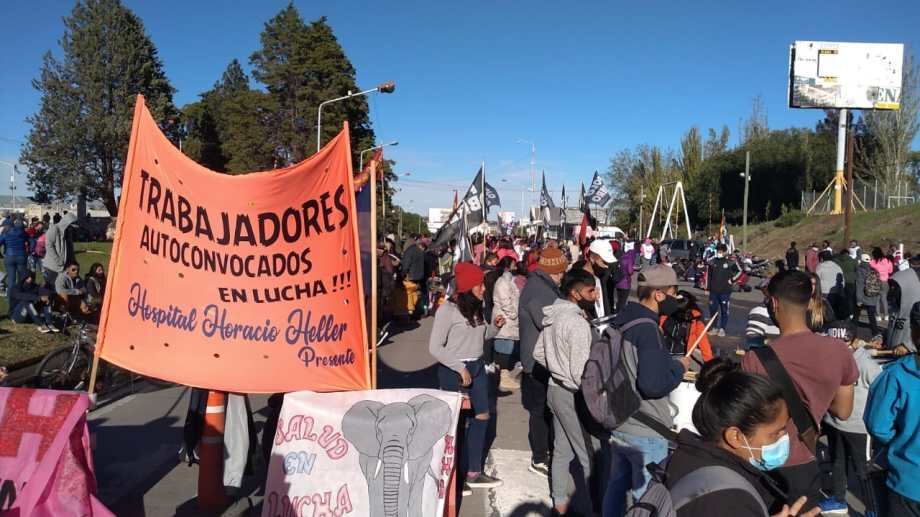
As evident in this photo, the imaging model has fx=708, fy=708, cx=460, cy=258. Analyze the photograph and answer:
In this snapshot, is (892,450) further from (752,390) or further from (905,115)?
(905,115)

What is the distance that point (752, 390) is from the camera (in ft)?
7.71

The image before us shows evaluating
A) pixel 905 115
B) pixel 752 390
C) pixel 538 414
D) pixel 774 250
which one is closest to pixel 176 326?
pixel 538 414

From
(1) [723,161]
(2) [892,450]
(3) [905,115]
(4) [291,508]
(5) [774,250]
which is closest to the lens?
(2) [892,450]

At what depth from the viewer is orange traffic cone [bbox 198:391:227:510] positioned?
5.03 m

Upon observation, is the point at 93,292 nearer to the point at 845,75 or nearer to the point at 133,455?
the point at 133,455

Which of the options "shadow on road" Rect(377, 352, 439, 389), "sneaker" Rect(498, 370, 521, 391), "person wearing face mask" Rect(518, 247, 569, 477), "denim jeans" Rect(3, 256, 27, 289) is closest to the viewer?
"person wearing face mask" Rect(518, 247, 569, 477)

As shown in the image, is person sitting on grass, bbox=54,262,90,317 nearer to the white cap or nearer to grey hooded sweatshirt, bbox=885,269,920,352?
the white cap

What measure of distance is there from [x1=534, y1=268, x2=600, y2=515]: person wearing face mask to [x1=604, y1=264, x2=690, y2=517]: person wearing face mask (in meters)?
0.59

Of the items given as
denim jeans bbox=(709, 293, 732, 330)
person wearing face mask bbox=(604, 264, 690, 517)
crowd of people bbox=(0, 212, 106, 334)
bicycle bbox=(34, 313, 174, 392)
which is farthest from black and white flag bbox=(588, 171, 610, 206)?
person wearing face mask bbox=(604, 264, 690, 517)

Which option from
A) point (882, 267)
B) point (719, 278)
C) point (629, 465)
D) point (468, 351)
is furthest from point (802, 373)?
point (882, 267)

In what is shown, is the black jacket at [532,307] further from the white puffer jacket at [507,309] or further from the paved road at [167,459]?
the white puffer jacket at [507,309]

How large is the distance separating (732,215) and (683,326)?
5837 centimetres

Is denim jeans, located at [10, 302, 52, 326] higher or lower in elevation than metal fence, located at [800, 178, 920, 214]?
lower

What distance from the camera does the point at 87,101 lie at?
5759 cm
